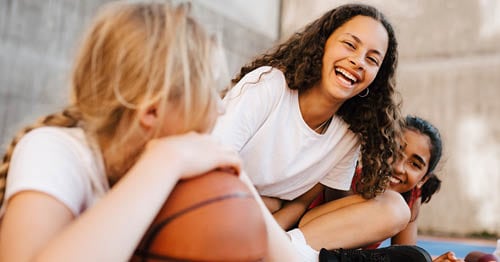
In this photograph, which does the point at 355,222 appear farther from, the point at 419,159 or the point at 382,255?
the point at 419,159

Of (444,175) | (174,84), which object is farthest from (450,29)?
(174,84)

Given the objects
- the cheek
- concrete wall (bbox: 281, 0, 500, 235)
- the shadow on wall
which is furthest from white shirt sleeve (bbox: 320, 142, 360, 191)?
the shadow on wall

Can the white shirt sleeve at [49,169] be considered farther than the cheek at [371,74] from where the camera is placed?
No

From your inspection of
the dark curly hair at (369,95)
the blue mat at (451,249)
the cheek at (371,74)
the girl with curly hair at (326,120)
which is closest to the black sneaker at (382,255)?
the girl with curly hair at (326,120)

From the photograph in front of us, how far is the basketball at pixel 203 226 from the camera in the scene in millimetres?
851

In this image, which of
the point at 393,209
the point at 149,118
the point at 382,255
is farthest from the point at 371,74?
the point at 149,118

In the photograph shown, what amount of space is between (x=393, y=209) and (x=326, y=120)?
0.35m

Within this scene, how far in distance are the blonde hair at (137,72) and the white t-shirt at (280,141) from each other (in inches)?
26.0

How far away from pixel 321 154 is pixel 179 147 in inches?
40.0

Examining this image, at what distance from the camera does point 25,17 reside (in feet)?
11.3

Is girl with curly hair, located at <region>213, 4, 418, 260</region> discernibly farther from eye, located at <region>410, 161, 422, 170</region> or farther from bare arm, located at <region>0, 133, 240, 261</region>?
bare arm, located at <region>0, 133, 240, 261</region>

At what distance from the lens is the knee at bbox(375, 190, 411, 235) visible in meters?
1.79

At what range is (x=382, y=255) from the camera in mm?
1580

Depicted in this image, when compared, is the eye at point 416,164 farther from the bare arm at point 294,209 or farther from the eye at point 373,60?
the eye at point 373,60
